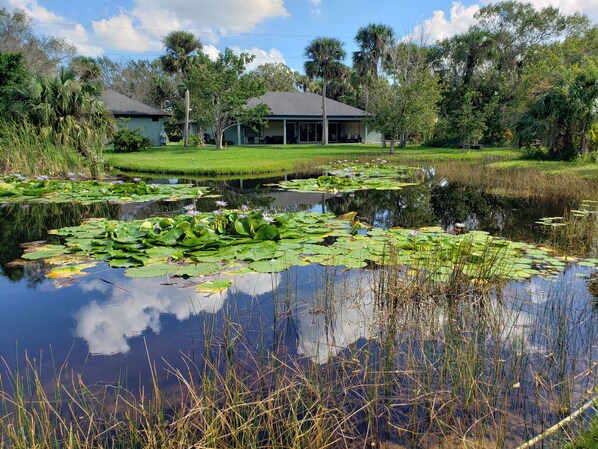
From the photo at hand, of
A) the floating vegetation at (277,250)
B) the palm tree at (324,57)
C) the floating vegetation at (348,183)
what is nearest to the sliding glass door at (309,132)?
the palm tree at (324,57)

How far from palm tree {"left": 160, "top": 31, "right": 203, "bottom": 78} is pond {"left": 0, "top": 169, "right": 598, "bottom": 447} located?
2867 cm

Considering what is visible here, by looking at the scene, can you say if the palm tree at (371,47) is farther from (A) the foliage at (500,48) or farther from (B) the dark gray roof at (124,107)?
(B) the dark gray roof at (124,107)

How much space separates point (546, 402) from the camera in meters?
2.54

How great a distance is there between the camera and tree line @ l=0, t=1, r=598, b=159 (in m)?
14.9

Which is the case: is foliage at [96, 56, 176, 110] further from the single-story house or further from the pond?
the pond

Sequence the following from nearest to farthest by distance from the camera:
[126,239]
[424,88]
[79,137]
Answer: [126,239], [79,137], [424,88]

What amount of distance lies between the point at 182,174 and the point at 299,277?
1129 cm

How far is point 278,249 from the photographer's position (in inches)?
209

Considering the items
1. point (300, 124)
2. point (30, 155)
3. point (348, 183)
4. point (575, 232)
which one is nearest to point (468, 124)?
point (348, 183)

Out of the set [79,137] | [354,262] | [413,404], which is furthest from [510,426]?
[79,137]

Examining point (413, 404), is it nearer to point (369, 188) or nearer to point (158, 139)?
point (369, 188)

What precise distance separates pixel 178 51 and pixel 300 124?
36.6 feet

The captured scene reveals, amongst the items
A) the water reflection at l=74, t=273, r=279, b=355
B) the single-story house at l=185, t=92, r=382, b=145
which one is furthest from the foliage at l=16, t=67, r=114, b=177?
the single-story house at l=185, t=92, r=382, b=145

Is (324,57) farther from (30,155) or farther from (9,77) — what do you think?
(30,155)
